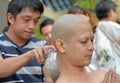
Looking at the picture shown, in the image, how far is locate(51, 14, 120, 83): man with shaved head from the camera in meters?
2.51

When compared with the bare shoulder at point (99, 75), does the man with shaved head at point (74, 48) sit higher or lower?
higher

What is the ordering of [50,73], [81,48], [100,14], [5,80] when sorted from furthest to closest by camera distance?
[100,14] < [5,80] < [50,73] < [81,48]

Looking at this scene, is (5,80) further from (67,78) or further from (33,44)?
(67,78)

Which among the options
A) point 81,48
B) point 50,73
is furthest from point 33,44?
point 81,48

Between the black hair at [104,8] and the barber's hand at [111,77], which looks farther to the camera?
the black hair at [104,8]

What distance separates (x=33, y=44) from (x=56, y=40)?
75 cm

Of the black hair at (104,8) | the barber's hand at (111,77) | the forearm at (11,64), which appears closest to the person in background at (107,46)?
the black hair at (104,8)

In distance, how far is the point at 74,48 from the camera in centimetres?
252

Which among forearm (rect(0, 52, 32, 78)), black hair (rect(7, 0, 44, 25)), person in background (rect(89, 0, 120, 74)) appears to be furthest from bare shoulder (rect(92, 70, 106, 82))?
person in background (rect(89, 0, 120, 74))

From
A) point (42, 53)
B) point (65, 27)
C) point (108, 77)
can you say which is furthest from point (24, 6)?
point (108, 77)

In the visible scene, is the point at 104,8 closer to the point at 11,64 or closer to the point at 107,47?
the point at 107,47

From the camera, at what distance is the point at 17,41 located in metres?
3.26

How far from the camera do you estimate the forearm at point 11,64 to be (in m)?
2.94

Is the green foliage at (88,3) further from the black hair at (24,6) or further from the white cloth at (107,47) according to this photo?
the black hair at (24,6)
